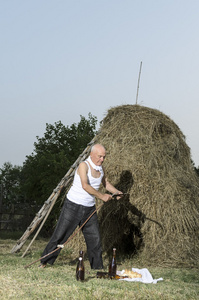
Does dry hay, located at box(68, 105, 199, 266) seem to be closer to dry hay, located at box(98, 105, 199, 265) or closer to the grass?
dry hay, located at box(98, 105, 199, 265)

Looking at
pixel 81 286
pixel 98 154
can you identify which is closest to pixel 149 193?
pixel 98 154

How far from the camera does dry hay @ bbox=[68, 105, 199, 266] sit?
8758 mm

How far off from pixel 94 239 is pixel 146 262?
1.67 metres

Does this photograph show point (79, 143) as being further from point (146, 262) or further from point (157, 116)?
point (146, 262)

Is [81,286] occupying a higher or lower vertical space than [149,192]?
lower

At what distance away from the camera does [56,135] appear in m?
23.9

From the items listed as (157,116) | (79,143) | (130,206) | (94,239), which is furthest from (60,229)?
(79,143)

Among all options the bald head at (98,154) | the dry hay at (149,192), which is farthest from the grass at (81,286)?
the bald head at (98,154)

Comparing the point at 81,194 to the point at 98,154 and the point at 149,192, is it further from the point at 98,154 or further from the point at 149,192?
the point at 149,192

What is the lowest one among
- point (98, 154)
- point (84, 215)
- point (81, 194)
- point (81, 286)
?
point (81, 286)

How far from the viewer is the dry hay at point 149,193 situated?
8.76 meters

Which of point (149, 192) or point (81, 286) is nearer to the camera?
point (81, 286)

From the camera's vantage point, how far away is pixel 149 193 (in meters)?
8.91

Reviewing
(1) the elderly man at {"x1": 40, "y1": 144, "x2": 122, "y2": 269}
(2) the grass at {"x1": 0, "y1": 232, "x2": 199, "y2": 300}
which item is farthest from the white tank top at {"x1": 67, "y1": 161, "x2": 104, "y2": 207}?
(2) the grass at {"x1": 0, "y1": 232, "x2": 199, "y2": 300}
